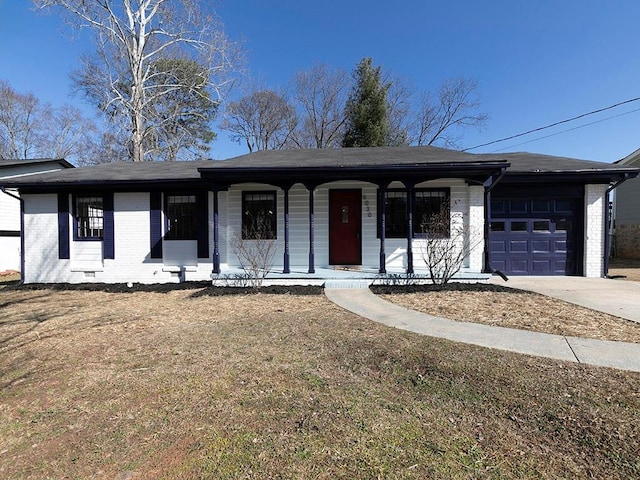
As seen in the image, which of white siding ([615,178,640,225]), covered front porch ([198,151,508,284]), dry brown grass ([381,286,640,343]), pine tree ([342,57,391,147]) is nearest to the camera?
dry brown grass ([381,286,640,343])

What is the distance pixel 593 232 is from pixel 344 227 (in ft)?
24.5

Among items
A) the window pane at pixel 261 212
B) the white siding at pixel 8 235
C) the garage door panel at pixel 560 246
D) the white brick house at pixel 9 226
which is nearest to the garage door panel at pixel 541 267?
the garage door panel at pixel 560 246

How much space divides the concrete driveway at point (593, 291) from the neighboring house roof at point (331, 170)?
3.00 meters

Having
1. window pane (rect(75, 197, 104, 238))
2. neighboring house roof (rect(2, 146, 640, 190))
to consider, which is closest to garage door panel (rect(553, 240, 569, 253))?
neighboring house roof (rect(2, 146, 640, 190))

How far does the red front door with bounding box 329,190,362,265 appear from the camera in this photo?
31.8 ft

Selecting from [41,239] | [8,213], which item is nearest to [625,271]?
[41,239]

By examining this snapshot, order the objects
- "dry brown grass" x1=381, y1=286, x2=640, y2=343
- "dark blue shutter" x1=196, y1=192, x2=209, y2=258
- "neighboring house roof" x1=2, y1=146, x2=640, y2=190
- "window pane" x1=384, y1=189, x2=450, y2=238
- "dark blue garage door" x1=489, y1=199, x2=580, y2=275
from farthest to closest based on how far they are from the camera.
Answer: "dark blue garage door" x1=489, y1=199, x2=580, y2=275, "dark blue shutter" x1=196, y1=192, x2=209, y2=258, "window pane" x1=384, y1=189, x2=450, y2=238, "neighboring house roof" x1=2, y1=146, x2=640, y2=190, "dry brown grass" x1=381, y1=286, x2=640, y2=343

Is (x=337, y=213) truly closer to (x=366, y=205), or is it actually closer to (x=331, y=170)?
(x=366, y=205)

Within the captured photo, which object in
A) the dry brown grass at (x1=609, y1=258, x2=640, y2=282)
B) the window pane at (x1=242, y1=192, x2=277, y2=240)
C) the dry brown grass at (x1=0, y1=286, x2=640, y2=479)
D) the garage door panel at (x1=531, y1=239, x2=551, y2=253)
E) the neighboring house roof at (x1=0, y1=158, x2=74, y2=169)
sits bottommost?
the dry brown grass at (x1=0, y1=286, x2=640, y2=479)

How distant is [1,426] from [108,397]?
0.71 metres

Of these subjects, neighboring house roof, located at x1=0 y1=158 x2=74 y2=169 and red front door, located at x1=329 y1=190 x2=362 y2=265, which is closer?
red front door, located at x1=329 y1=190 x2=362 y2=265

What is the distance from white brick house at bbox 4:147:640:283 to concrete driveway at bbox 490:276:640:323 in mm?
884

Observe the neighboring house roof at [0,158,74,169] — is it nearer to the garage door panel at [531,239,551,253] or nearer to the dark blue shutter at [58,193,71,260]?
the dark blue shutter at [58,193,71,260]

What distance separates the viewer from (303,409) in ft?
8.79
